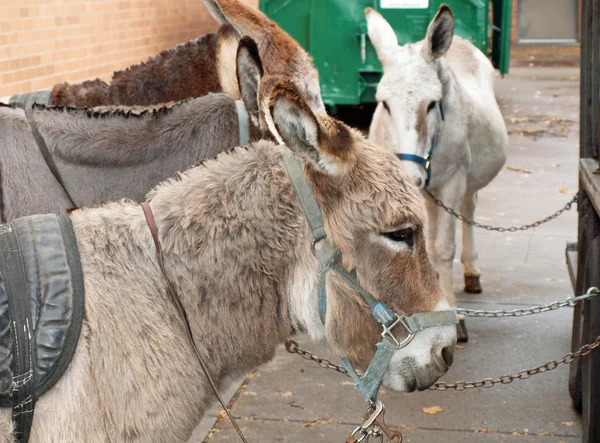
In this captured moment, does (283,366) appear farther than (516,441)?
Yes

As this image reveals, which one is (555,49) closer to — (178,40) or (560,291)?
(178,40)

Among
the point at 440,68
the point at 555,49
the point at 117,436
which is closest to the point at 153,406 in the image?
the point at 117,436

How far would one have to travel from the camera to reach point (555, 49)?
22.7 m

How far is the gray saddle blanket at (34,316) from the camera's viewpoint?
2225 millimetres

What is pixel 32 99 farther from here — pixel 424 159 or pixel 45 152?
pixel 424 159

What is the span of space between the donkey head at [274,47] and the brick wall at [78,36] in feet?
9.10

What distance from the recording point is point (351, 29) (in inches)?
428

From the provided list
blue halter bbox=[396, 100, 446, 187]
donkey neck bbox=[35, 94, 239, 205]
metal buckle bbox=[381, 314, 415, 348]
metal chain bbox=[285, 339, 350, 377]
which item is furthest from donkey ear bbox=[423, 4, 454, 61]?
metal buckle bbox=[381, 314, 415, 348]

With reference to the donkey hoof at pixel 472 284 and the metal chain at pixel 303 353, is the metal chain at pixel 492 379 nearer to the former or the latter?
the metal chain at pixel 303 353

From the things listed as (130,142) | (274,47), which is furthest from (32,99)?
(274,47)

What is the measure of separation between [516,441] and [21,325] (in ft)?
10.7

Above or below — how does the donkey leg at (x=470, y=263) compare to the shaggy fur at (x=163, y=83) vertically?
below

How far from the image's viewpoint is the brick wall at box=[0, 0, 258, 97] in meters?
6.70

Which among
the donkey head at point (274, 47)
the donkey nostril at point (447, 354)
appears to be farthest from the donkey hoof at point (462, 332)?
the donkey nostril at point (447, 354)
